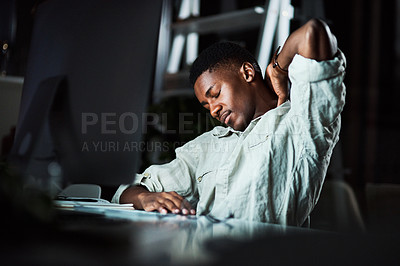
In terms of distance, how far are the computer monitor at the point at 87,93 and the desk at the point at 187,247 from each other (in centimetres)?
27

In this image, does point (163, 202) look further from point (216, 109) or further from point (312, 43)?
point (312, 43)

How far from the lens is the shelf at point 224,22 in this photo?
7.17 ft

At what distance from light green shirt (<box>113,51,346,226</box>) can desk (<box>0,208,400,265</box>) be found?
1.56 feet

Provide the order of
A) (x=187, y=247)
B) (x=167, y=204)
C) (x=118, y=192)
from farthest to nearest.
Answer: (x=118, y=192), (x=167, y=204), (x=187, y=247)

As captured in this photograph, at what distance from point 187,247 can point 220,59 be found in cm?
85

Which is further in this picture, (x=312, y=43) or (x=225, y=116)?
(x=225, y=116)

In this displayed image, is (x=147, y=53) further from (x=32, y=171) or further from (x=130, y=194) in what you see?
(x=130, y=194)

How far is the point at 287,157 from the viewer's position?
1.01 meters

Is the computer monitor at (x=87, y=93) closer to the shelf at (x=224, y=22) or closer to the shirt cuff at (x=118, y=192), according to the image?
the shirt cuff at (x=118, y=192)

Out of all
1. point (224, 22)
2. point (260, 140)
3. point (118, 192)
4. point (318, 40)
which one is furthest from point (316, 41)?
point (224, 22)

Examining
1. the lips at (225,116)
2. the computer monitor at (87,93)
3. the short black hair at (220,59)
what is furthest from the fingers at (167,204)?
the short black hair at (220,59)

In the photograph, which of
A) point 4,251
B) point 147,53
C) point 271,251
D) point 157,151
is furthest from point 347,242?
point 157,151

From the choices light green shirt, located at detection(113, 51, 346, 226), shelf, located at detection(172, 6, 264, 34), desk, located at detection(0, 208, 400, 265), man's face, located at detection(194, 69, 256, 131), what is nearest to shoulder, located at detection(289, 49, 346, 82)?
light green shirt, located at detection(113, 51, 346, 226)

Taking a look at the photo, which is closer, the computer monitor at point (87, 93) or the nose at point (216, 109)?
the computer monitor at point (87, 93)
